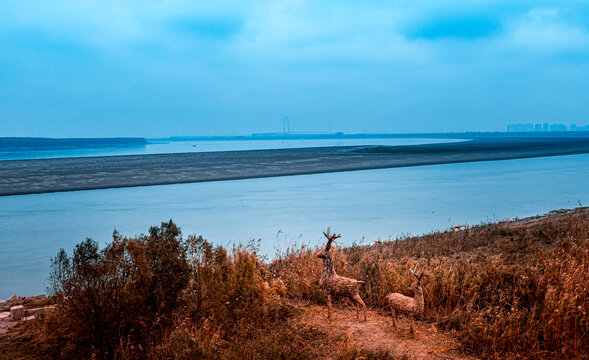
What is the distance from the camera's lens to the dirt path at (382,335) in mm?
5176

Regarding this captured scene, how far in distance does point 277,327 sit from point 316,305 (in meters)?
1.20

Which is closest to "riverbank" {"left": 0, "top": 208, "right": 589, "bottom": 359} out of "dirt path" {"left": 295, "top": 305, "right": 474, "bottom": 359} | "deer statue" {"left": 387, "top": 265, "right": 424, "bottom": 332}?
"dirt path" {"left": 295, "top": 305, "right": 474, "bottom": 359}

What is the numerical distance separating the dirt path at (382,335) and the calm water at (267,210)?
24.7ft

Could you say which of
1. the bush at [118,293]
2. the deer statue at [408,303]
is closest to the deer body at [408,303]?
the deer statue at [408,303]

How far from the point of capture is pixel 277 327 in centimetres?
596

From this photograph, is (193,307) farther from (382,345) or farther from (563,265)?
(563,265)

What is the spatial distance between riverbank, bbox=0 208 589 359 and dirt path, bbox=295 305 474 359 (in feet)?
0.05

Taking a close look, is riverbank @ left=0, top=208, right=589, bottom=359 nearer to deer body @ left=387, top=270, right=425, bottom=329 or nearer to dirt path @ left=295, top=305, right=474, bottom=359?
dirt path @ left=295, top=305, right=474, bottom=359

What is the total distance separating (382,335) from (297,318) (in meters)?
1.28

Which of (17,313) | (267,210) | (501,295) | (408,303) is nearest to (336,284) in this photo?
(408,303)

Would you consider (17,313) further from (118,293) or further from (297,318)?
(297,318)

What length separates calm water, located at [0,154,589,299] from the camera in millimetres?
15578

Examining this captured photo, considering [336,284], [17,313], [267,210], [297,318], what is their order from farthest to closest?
[267,210]
[17,313]
[297,318]
[336,284]

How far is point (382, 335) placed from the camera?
5.62 meters
